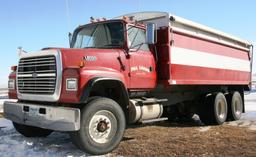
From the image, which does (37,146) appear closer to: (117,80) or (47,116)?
(47,116)

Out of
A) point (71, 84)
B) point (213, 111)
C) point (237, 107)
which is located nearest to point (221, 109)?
point (213, 111)

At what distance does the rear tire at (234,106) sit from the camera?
504 inches

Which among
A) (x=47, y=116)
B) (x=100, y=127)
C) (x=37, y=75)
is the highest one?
(x=37, y=75)

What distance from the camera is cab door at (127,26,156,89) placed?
8.30 m

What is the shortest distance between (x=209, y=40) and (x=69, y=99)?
597cm

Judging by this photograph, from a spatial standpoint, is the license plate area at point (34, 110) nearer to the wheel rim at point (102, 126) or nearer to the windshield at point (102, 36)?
the wheel rim at point (102, 126)

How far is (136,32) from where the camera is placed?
8.60 m

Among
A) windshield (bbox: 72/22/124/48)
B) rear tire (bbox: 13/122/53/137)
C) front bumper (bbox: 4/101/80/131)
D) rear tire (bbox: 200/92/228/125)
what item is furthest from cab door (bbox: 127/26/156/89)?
rear tire (bbox: 200/92/228/125)

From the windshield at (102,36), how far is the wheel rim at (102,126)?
1778mm

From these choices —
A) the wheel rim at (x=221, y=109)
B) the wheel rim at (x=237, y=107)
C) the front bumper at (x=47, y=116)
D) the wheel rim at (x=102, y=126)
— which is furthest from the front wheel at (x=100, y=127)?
the wheel rim at (x=237, y=107)

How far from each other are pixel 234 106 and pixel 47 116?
8035 millimetres

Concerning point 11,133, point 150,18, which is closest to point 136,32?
point 150,18

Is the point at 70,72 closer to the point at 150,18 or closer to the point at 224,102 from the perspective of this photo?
the point at 150,18

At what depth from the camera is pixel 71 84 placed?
21.9ft
